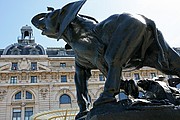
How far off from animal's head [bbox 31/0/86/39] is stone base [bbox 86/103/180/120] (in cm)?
105

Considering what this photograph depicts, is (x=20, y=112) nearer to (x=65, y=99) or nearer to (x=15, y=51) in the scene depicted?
(x=65, y=99)

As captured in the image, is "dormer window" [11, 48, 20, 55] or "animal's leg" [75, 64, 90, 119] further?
"dormer window" [11, 48, 20, 55]

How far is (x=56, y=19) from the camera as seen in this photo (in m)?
2.79

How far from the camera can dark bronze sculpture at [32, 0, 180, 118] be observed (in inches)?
88.5

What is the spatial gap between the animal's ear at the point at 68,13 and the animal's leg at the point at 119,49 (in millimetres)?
532

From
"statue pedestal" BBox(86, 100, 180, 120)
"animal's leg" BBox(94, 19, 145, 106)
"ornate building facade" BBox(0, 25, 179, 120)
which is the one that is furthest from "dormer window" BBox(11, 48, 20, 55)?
"statue pedestal" BBox(86, 100, 180, 120)

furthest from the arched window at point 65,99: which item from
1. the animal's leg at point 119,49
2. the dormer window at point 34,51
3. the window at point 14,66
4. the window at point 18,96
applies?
the animal's leg at point 119,49

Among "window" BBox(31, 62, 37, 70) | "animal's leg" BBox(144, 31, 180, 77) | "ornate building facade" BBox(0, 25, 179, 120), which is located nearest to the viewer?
"animal's leg" BBox(144, 31, 180, 77)

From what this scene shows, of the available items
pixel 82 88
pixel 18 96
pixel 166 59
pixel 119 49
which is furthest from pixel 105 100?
pixel 18 96

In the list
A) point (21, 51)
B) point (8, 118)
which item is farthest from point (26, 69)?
point (8, 118)

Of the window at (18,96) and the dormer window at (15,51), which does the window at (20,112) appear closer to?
the window at (18,96)

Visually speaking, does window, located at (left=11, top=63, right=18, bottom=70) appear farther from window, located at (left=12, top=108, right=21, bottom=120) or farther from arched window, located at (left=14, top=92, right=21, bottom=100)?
window, located at (left=12, top=108, right=21, bottom=120)

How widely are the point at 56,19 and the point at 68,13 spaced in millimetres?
201

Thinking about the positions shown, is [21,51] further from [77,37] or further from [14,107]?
[77,37]
